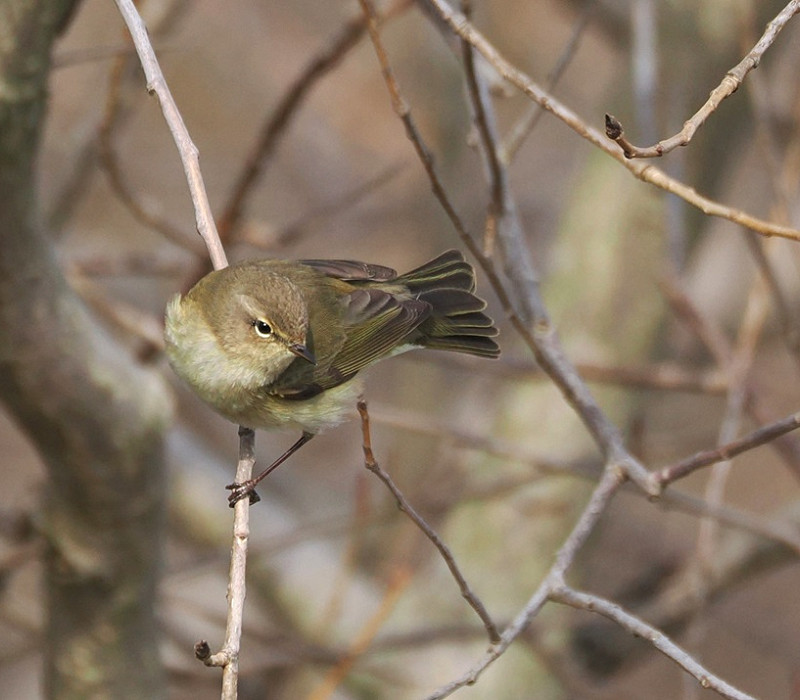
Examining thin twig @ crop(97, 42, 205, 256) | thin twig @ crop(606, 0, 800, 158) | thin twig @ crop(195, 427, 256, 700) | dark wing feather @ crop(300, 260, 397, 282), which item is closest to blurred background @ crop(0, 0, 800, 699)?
thin twig @ crop(97, 42, 205, 256)

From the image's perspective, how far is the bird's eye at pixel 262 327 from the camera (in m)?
3.13

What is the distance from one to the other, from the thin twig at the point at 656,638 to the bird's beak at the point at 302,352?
1.20m

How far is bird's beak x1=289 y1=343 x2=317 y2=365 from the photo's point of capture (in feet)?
10.1

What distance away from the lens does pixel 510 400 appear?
4980 millimetres

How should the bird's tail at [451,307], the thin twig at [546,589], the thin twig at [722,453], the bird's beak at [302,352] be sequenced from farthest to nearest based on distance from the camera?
1. the bird's tail at [451,307]
2. the bird's beak at [302,352]
3. the thin twig at [722,453]
4. the thin twig at [546,589]

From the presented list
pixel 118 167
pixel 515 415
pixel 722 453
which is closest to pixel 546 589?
pixel 722 453

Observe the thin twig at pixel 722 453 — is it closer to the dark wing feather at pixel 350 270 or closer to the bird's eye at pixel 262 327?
the bird's eye at pixel 262 327

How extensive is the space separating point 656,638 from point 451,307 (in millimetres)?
1831

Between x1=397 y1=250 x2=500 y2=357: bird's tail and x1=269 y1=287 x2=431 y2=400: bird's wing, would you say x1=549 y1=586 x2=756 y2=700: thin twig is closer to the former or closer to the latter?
x1=269 y1=287 x2=431 y2=400: bird's wing

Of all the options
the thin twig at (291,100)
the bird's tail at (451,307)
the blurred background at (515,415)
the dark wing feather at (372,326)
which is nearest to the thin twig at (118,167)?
the blurred background at (515,415)

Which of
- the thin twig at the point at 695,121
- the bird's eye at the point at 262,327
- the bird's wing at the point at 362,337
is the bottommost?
the thin twig at the point at 695,121

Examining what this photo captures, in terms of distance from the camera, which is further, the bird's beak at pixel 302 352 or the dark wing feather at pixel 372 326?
the dark wing feather at pixel 372 326

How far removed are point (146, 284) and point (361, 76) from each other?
17.6ft

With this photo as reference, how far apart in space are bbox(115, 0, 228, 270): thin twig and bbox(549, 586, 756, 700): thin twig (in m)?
1.05
